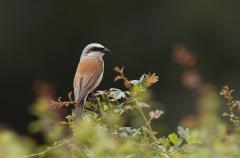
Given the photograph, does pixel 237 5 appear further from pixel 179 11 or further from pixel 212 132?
pixel 212 132

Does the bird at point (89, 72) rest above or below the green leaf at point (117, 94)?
above

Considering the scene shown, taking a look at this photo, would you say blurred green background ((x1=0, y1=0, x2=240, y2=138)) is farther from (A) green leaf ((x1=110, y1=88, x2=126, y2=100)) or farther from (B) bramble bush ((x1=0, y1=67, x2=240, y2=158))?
(B) bramble bush ((x1=0, y1=67, x2=240, y2=158))

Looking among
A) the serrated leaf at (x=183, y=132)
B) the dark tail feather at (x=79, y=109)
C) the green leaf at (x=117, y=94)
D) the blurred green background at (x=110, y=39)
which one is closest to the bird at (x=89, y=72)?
the dark tail feather at (x=79, y=109)

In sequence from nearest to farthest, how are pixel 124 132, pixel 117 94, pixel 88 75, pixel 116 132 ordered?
pixel 116 132 < pixel 124 132 < pixel 117 94 < pixel 88 75

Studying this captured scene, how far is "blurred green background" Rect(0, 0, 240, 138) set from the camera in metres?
19.5

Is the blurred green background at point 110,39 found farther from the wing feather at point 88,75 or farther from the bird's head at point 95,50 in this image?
the wing feather at point 88,75

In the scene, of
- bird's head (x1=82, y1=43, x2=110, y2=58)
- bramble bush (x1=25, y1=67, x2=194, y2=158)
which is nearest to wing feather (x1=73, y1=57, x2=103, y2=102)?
bird's head (x1=82, y1=43, x2=110, y2=58)

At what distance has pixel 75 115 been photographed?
3.94 m

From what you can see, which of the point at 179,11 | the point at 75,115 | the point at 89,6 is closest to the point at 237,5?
the point at 179,11

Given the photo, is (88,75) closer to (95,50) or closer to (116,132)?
(95,50)

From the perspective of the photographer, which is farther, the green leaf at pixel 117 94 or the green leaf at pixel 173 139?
the green leaf at pixel 117 94

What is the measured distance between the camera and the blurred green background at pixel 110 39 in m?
19.5

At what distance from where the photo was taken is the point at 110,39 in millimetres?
20625

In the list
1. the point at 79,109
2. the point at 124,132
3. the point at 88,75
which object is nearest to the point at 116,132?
the point at 124,132
